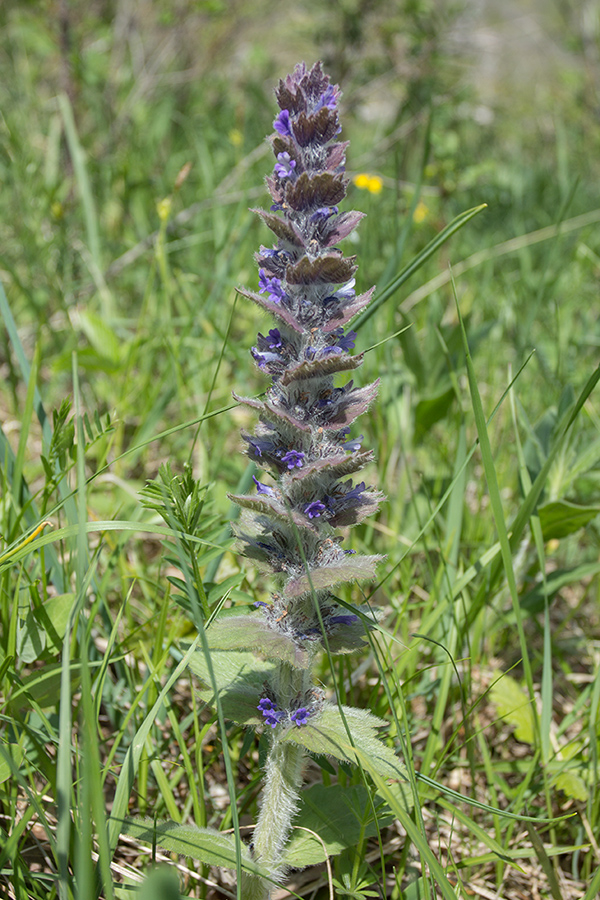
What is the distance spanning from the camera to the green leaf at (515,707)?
217 cm

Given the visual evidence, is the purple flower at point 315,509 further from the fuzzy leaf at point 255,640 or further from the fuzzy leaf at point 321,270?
the fuzzy leaf at point 321,270

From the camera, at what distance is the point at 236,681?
1.70 m

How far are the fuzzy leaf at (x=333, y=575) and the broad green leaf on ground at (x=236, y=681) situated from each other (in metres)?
0.19

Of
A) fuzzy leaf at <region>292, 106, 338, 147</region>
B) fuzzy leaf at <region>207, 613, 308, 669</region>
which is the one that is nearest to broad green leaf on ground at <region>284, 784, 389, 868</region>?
fuzzy leaf at <region>207, 613, 308, 669</region>

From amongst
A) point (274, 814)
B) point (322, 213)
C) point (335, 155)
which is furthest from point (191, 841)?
point (335, 155)

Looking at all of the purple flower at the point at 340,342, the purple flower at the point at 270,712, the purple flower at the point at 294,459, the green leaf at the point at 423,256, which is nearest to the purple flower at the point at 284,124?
the purple flower at the point at 340,342

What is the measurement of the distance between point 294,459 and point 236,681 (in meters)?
0.60

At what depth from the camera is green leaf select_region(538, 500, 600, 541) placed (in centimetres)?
242

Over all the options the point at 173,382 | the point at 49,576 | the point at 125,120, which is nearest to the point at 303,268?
the point at 49,576

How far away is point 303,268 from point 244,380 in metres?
1.79

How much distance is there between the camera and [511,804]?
6.70 feet

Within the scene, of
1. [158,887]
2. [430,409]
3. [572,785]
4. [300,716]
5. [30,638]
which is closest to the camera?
[158,887]

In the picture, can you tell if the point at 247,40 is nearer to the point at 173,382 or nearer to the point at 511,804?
the point at 173,382

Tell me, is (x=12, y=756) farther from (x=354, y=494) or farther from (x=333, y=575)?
(x=354, y=494)
